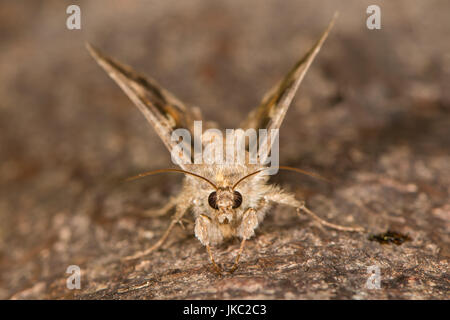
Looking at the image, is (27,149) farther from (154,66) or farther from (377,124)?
(377,124)

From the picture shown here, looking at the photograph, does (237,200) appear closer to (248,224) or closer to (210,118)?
(248,224)

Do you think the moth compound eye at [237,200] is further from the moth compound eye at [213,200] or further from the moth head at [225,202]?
the moth compound eye at [213,200]

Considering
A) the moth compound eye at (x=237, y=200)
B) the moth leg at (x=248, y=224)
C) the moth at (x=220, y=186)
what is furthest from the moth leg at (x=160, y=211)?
the moth leg at (x=248, y=224)

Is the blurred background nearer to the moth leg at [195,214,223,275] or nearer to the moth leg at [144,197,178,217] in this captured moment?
the moth leg at [144,197,178,217]

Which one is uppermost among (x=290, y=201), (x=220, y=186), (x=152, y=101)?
(x=152, y=101)

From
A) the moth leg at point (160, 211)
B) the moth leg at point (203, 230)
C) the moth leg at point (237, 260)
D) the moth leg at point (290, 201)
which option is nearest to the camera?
the moth leg at point (237, 260)

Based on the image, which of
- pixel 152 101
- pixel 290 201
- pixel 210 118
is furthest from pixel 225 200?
pixel 210 118

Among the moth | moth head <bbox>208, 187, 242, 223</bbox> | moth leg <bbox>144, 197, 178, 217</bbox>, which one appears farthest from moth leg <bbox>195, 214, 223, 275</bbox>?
moth leg <bbox>144, 197, 178, 217</bbox>
